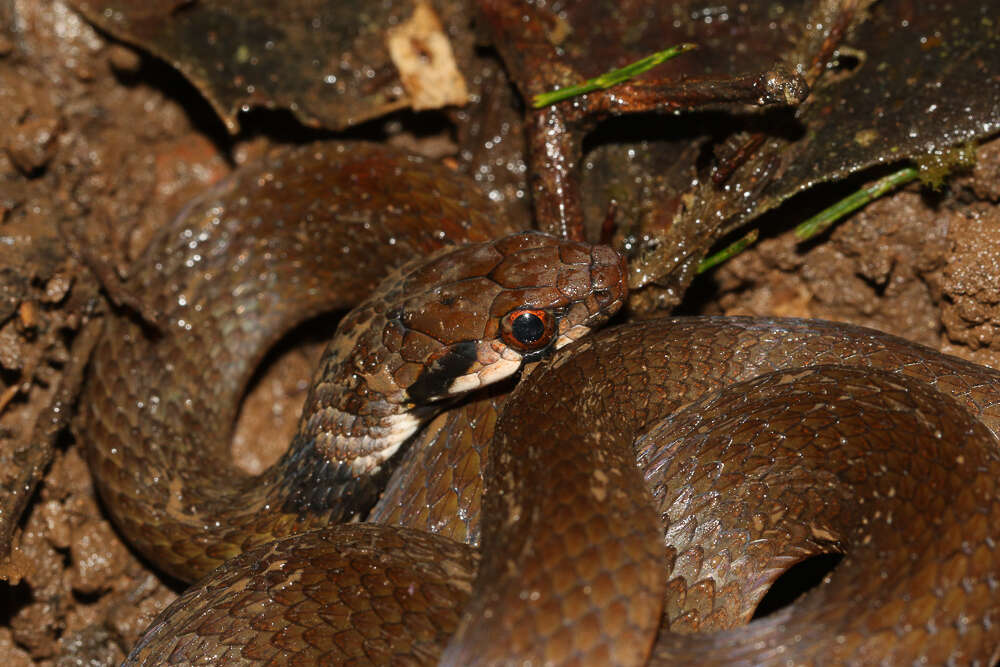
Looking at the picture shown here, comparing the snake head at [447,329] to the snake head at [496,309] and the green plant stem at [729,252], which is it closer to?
the snake head at [496,309]

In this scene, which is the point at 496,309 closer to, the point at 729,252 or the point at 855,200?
the point at 729,252

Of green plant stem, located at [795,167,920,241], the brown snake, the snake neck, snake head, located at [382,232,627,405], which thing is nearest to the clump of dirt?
green plant stem, located at [795,167,920,241]

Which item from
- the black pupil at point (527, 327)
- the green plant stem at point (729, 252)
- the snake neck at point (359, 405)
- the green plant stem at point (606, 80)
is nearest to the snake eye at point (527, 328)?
the black pupil at point (527, 327)

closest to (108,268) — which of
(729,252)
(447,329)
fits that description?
(447,329)

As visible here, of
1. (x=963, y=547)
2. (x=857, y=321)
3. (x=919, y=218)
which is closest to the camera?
(x=963, y=547)

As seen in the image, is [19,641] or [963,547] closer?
[963,547]

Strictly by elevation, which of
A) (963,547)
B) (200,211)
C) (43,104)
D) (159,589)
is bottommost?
(963,547)

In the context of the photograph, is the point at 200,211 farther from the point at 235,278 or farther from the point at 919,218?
the point at 919,218

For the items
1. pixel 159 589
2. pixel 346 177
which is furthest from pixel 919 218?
pixel 159 589
